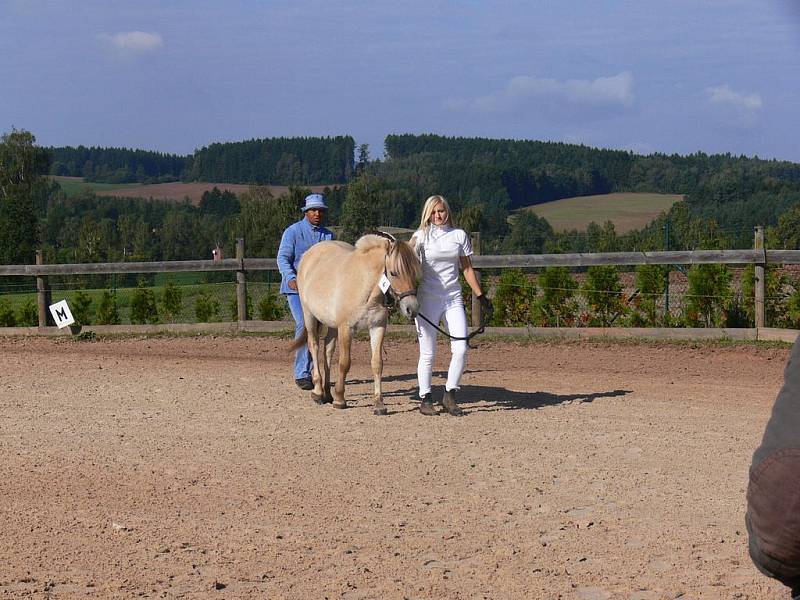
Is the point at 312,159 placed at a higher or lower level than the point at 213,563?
higher

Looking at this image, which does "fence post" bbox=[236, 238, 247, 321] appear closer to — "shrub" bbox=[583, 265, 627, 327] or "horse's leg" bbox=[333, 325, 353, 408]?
"shrub" bbox=[583, 265, 627, 327]

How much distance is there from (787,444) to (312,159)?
13238 centimetres

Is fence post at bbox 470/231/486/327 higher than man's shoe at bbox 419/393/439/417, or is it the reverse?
fence post at bbox 470/231/486/327

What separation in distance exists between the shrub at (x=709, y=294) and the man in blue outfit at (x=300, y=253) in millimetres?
7444

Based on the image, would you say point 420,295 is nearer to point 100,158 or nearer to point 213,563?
point 213,563

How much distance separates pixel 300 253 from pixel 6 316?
11110mm

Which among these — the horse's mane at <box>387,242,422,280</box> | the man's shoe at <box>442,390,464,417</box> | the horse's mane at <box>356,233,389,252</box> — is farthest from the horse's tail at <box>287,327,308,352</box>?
the horse's mane at <box>387,242,422,280</box>

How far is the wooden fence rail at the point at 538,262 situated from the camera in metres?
14.6

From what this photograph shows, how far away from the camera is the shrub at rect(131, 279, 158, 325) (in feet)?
64.4

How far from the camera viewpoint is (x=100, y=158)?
16900 cm

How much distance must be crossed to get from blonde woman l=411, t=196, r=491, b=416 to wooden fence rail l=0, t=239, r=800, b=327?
6.35 m

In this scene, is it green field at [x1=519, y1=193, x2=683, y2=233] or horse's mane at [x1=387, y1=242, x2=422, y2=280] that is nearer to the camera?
horse's mane at [x1=387, y1=242, x2=422, y2=280]

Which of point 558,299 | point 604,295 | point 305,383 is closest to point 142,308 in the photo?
point 558,299

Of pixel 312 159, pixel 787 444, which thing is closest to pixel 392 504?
pixel 787 444
